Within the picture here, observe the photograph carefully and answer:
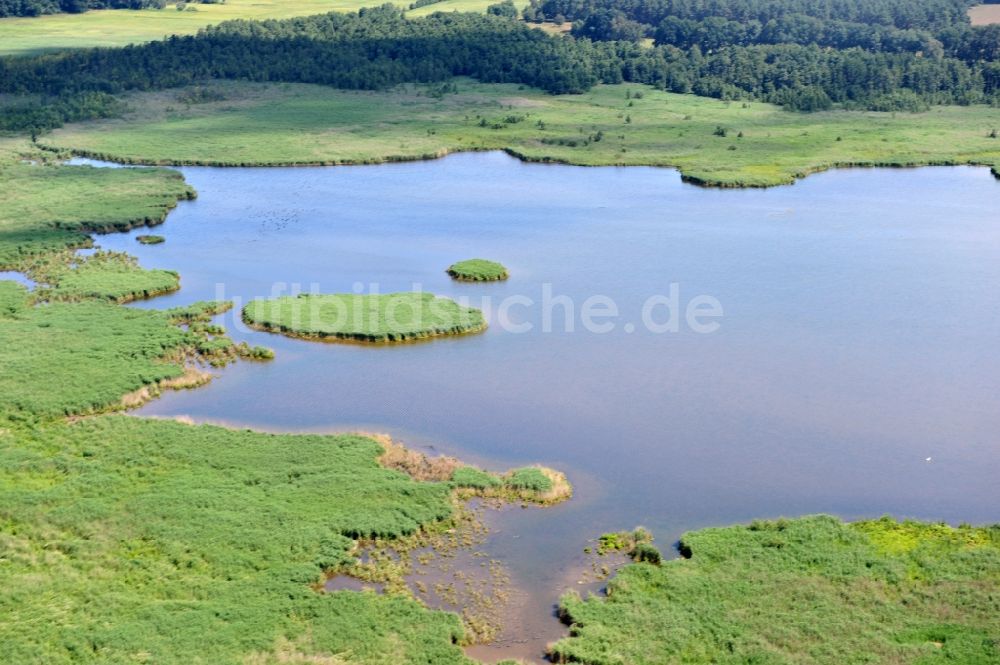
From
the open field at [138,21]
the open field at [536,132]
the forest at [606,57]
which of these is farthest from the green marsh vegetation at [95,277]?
the open field at [138,21]

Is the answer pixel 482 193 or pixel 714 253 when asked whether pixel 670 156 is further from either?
pixel 714 253

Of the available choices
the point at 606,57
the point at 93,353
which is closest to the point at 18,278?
the point at 93,353

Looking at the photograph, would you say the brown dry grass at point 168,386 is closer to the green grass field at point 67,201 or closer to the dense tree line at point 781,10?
the green grass field at point 67,201

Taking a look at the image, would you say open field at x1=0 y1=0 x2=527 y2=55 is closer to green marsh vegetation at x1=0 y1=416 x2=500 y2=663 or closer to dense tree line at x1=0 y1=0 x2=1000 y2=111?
dense tree line at x1=0 y1=0 x2=1000 y2=111

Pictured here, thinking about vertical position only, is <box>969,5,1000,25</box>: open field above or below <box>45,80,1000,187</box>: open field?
above

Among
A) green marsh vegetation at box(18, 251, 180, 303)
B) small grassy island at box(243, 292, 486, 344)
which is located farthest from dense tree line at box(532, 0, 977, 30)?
green marsh vegetation at box(18, 251, 180, 303)

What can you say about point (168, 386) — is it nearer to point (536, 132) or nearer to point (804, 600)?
point (804, 600)

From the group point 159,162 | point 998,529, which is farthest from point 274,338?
point 159,162

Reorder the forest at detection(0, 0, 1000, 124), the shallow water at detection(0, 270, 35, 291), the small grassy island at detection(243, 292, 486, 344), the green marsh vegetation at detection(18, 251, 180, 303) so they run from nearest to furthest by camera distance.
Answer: the small grassy island at detection(243, 292, 486, 344)
the green marsh vegetation at detection(18, 251, 180, 303)
the shallow water at detection(0, 270, 35, 291)
the forest at detection(0, 0, 1000, 124)
